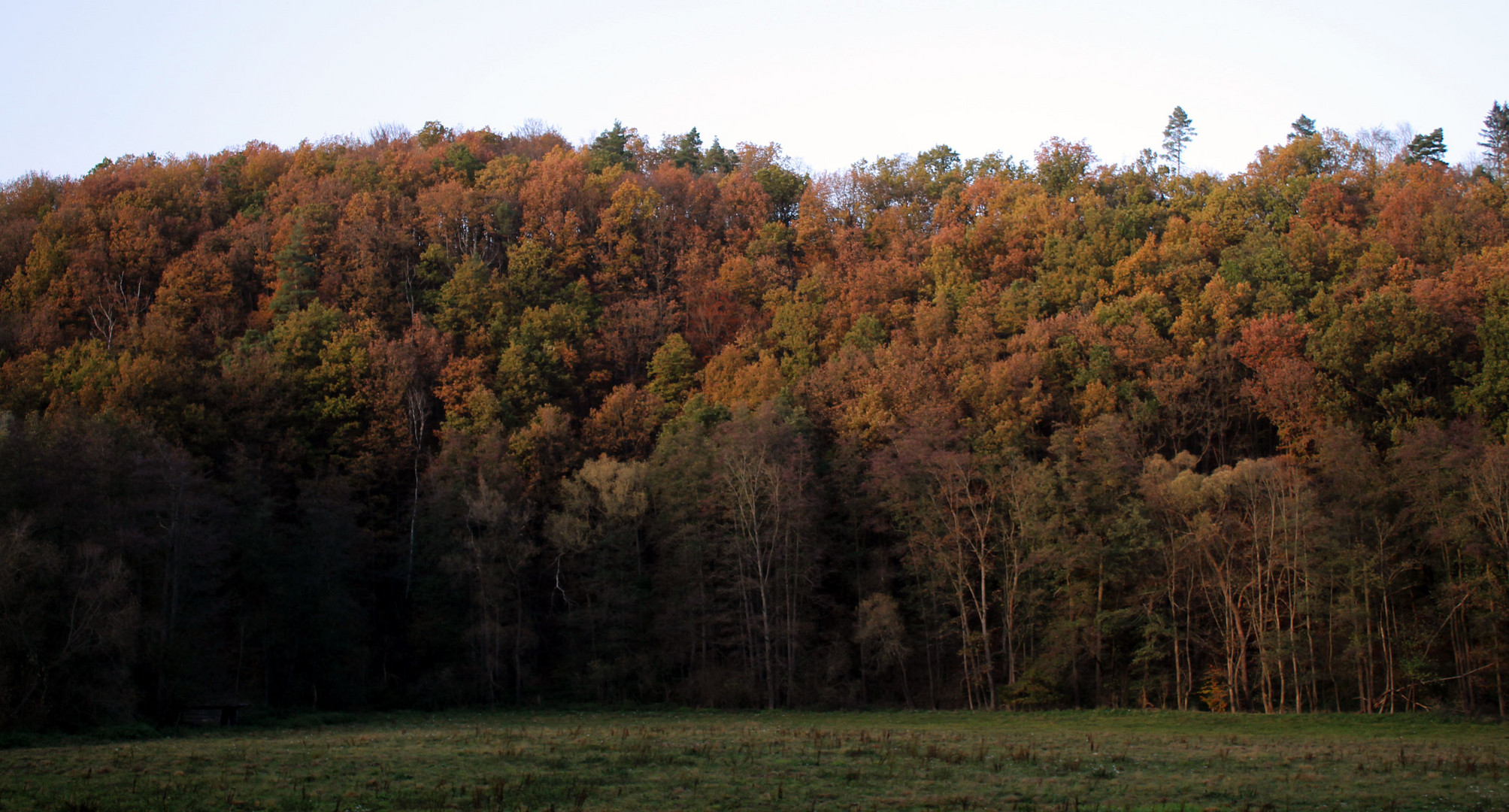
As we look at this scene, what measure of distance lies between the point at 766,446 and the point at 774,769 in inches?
1323

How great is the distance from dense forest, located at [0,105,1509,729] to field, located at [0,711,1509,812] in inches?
428

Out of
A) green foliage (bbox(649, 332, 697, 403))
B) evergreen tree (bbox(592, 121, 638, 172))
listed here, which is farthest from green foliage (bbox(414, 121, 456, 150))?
green foliage (bbox(649, 332, 697, 403))

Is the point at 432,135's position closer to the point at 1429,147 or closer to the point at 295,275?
the point at 295,275

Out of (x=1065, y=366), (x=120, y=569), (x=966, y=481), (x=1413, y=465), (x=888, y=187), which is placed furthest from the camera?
(x=888, y=187)

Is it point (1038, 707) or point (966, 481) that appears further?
point (966, 481)

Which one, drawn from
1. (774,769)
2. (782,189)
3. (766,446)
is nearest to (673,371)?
(766,446)

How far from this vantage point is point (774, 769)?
22.5 meters

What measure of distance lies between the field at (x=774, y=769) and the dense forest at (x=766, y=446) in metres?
10.9

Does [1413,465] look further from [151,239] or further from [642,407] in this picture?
[151,239]

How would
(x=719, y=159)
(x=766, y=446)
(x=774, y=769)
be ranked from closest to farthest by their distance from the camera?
1. (x=774, y=769)
2. (x=766, y=446)
3. (x=719, y=159)

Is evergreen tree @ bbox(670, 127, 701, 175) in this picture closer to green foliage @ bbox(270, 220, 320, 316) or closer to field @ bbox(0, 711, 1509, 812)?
green foliage @ bbox(270, 220, 320, 316)

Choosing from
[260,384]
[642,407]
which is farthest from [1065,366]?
[260,384]

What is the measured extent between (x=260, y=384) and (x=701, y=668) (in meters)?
30.3

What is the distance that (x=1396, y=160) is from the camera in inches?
3059
